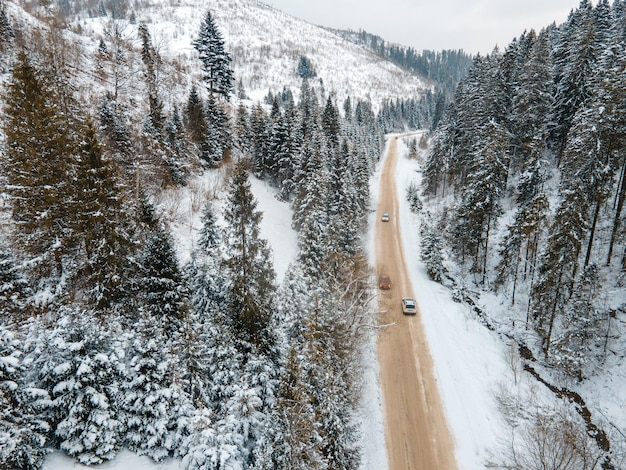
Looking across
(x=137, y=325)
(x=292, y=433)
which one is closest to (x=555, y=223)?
(x=292, y=433)

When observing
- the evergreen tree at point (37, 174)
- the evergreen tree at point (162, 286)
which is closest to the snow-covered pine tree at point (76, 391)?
the evergreen tree at point (162, 286)

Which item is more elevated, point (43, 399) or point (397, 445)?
point (43, 399)

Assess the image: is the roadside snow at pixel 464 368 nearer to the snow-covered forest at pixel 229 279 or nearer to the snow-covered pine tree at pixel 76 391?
the snow-covered forest at pixel 229 279

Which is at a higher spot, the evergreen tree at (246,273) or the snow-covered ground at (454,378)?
the evergreen tree at (246,273)

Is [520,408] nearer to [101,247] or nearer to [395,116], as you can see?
[101,247]

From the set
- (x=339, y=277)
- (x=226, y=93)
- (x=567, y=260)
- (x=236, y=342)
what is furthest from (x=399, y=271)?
(x=226, y=93)

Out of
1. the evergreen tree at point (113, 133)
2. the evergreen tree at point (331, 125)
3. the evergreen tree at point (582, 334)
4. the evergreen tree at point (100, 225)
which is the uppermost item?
the evergreen tree at point (331, 125)

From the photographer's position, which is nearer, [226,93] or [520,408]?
[520,408]

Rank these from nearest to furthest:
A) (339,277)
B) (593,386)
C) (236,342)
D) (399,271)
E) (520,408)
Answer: (236,342), (520,408), (593,386), (339,277), (399,271)
